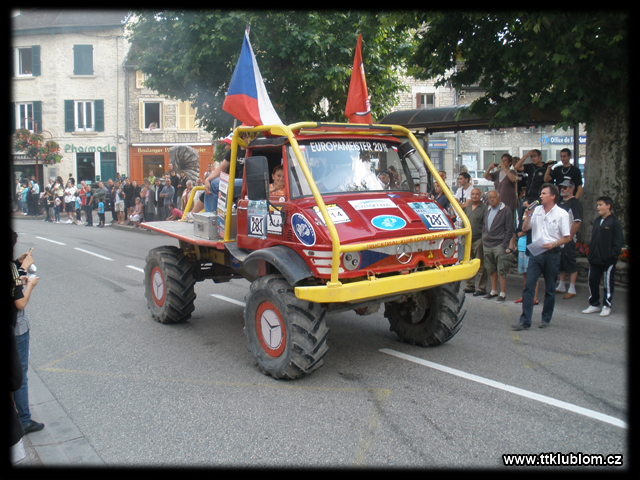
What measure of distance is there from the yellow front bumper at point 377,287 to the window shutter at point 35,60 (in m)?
40.3

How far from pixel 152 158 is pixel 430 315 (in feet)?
118

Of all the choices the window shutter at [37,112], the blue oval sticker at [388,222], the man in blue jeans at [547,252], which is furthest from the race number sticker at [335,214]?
the window shutter at [37,112]

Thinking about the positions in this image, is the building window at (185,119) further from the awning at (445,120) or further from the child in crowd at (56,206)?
the awning at (445,120)

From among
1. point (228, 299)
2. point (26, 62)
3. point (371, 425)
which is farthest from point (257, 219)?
point (26, 62)

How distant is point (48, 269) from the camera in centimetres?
1283

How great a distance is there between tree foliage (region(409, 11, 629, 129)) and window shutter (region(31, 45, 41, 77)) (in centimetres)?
3432

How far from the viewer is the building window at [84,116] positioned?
126 feet

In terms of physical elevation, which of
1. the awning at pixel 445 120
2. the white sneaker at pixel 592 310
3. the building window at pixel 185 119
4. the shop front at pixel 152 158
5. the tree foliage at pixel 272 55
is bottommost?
the white sneaker at pixel 592 310

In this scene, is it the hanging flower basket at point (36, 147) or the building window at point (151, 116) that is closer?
the hanging flower basket at point (36, 147)

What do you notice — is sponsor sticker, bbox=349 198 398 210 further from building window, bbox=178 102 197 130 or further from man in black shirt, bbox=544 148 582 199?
building window, bbox=178 102 197 130

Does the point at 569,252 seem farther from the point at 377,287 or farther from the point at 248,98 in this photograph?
the point at 248,98

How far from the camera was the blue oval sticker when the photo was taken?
5.43 meters

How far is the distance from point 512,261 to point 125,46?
116ft

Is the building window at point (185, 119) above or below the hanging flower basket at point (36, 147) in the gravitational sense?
above
